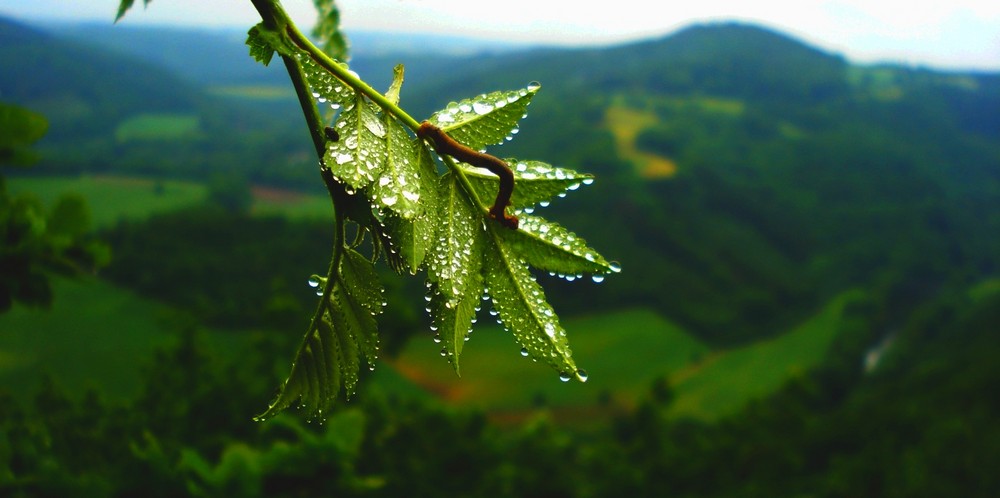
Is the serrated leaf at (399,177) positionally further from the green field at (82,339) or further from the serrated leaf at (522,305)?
the green field at (82,339)

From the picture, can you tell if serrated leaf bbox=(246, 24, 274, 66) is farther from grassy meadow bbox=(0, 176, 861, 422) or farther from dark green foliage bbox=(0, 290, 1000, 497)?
grassy meadow bbox=(0, 176, 861, 422)

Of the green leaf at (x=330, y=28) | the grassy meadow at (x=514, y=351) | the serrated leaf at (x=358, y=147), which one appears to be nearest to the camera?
the serrated leaf at (x=358, y=147)

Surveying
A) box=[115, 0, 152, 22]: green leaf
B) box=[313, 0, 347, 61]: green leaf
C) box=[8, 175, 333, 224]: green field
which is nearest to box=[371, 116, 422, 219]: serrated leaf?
box=[115, 0, 152, 22]: green leaf

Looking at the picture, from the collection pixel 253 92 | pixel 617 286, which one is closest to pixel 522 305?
pixel 617 286

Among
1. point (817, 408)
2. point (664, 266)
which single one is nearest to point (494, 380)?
point (664, 266)

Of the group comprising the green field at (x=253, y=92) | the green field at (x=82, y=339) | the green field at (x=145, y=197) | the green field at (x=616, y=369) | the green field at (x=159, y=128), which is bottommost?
the green field at (x=616, y=369)

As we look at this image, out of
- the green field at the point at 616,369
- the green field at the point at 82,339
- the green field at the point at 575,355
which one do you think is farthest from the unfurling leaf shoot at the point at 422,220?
the green field at the point at 616,369

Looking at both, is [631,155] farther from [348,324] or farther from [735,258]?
[348,324]
